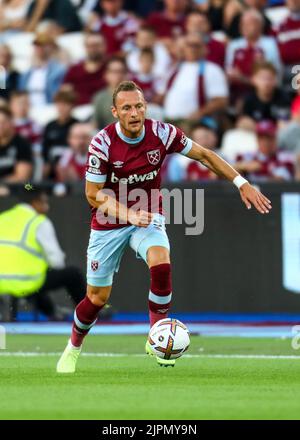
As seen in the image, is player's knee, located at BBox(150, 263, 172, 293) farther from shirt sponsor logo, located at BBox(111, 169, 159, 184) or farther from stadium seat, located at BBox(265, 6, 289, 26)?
stadium seat, located at BBox(265, 6, 289, 26)

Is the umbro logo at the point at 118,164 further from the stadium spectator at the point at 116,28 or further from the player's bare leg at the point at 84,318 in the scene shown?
the stadium spectator at the point at 116,28

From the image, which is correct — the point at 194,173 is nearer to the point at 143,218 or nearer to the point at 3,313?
the point at 3,313

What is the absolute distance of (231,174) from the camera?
10492 mm

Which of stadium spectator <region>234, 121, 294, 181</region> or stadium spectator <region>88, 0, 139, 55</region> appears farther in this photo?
stadium spectator <region>88, 0, 139, 55</region>

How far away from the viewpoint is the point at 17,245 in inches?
634

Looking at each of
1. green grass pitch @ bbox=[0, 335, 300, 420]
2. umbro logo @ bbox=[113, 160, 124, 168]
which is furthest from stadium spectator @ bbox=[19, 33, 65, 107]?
umbro logo @ bbox=[113, 160, 124, 168]

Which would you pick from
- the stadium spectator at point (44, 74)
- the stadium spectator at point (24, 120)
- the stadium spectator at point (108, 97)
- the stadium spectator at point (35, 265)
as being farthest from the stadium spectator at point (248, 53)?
the stadium spectator at point (35, 265)

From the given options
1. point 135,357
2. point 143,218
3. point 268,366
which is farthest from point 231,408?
point 135,357

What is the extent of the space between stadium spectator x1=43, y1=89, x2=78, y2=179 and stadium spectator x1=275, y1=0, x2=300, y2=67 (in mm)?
3150

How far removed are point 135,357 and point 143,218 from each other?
252 centimetres

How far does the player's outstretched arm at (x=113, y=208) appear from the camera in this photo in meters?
10.0

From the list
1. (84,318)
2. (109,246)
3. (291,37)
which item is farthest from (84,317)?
(291,37)

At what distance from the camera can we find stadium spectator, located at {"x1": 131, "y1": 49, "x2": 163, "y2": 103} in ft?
61.3

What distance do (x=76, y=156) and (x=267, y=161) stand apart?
268cm
